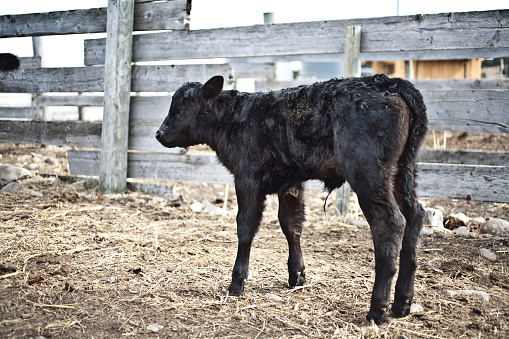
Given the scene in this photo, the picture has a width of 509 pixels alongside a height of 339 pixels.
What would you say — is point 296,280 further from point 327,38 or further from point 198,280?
point 327,38

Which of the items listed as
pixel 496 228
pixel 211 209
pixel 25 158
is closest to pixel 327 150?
pixel 496 228

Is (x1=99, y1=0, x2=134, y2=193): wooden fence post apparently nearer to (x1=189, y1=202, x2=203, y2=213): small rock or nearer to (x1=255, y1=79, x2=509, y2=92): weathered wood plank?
(x1=189, y1=202, x2=203, y2=213): small rock

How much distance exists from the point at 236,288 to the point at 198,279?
1.66ft

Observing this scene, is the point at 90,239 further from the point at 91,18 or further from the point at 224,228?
the point at 91,18

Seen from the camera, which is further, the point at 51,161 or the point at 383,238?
the point at 51,161

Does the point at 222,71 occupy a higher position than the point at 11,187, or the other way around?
the point at 222,71

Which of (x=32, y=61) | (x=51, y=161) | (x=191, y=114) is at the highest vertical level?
(x=32, y=61)

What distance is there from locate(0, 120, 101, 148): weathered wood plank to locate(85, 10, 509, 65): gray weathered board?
1214 millimetres

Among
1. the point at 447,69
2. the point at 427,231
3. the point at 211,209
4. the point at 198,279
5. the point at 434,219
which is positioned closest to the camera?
the point at 198,279

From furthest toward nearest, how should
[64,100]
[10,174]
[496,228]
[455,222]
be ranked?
[64,100] < [10,174] < [455,222] < [496,228]

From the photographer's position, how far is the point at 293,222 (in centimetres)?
447

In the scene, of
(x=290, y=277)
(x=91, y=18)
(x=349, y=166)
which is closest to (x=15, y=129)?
(x=91, y=18)

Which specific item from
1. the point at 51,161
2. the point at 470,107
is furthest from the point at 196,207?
the point at 51,161

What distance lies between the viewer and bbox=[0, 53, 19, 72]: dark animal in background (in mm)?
8742
